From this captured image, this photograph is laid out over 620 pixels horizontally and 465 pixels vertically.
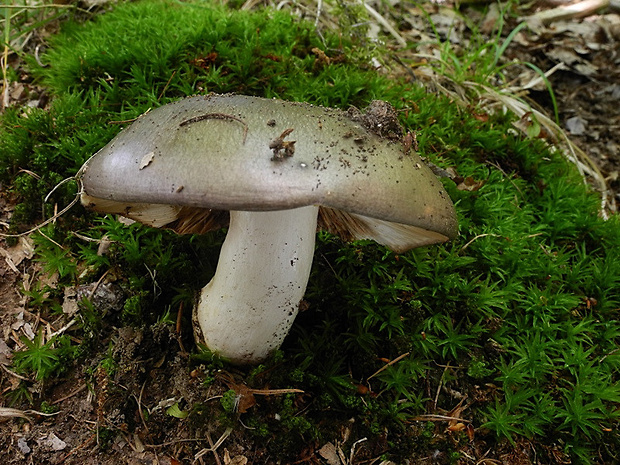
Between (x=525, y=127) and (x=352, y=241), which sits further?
(x=525, y=127)

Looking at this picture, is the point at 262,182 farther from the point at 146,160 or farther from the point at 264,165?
the point at 146,160

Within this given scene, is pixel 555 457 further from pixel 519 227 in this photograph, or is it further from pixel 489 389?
pixel 519 227

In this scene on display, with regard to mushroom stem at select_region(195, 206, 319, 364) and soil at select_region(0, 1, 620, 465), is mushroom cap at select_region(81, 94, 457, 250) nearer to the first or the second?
mushroom stem at select_region(195, 206, 319, 364)

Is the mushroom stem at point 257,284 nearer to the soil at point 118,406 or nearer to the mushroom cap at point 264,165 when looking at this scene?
the soil at point 118,406

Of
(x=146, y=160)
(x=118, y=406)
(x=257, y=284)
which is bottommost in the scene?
(x=118, y=406)

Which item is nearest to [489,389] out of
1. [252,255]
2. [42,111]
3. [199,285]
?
[252,255]

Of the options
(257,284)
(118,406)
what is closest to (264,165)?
(257,284)

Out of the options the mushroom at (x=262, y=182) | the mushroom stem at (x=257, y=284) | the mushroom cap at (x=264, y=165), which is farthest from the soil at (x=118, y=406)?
the mushroom cap at (x=264, y=165)
